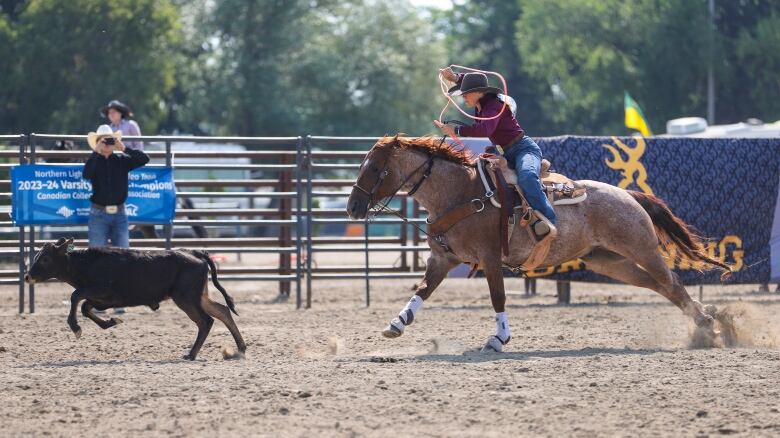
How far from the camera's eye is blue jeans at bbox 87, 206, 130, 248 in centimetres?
1298

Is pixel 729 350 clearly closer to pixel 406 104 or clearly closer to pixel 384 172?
pixel 384 172

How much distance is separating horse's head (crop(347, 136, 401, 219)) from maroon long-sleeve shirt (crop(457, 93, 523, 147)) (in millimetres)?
702

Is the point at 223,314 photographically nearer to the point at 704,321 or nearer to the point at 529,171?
the point at 529,171

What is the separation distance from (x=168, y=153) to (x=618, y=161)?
5377mm

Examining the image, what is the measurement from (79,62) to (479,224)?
27.9m

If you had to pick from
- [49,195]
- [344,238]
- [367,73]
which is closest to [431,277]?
[344,238]

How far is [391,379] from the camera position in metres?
8.20

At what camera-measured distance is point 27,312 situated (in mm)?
14109

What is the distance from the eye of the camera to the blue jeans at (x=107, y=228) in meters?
13.0

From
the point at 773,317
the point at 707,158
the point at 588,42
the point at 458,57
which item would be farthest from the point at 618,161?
the point at 458,57

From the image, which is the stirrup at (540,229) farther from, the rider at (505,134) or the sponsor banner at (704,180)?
the sponsor banner at (704,180)

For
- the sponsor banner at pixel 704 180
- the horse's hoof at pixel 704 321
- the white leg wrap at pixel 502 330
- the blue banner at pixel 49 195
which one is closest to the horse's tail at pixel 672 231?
the horse's hoof at pixel 704 321

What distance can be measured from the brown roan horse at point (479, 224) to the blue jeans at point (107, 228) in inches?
157

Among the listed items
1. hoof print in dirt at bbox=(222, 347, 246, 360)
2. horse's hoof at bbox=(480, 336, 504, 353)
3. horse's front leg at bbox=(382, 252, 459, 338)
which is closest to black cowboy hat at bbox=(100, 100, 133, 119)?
hoof print in dirt at bbox=(222, 347, 246, 360)
